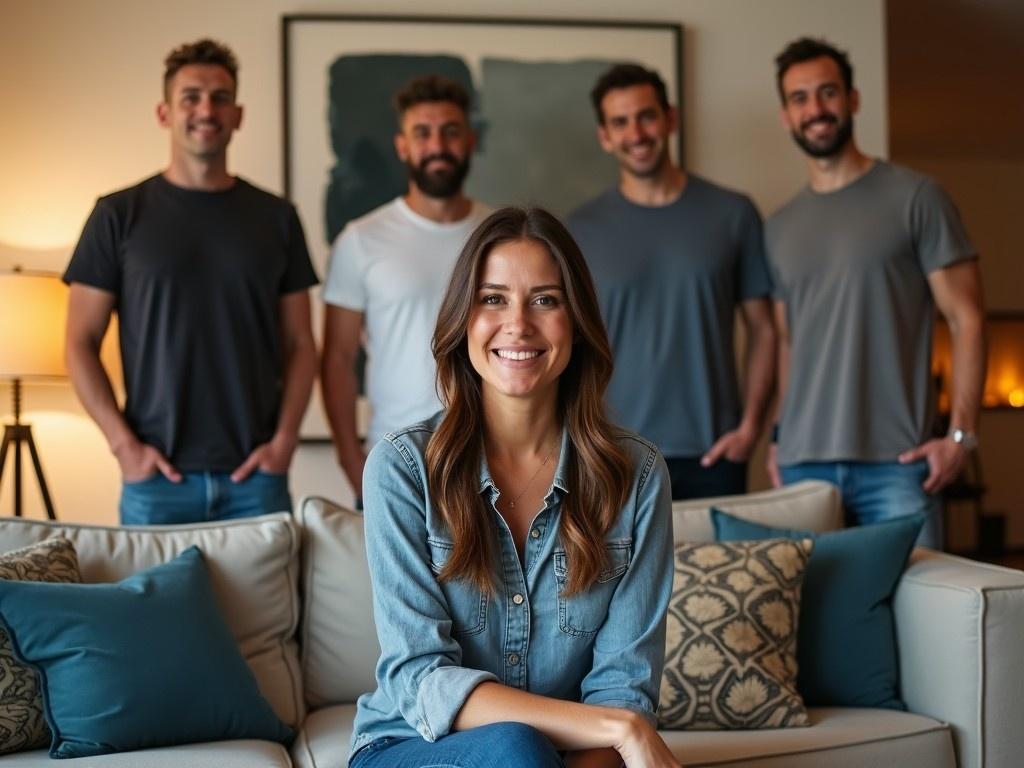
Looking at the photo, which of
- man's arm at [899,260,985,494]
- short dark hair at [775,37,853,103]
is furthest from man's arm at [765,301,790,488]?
short dark hair at [775,37,853,103]

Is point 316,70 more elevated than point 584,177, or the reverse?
point 316,70

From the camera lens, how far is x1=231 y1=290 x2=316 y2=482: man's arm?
10.7ft

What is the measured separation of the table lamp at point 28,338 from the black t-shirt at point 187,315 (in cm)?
60

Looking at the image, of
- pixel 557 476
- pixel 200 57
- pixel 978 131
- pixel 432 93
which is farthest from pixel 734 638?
pixel 978 131

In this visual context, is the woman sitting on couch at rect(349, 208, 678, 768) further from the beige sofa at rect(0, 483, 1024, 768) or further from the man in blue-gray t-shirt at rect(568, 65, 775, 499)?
the man in blue-gray t-shirt at rect(568, 65, 775, 499)

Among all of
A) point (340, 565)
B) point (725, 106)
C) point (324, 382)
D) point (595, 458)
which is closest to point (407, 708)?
point (595, 458)

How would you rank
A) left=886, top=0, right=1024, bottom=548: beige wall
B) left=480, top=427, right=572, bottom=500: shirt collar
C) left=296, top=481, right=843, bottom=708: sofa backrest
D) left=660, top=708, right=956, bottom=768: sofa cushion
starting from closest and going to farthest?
left=480, top=427, right=572, bottom=500: shirt collar, left=660, top=708, right=956, bottom=768: sofa cushion, left=296, top=481, right=843, bottom=708: sofa backrest, left=886, top=0, right=1024, bottom=548: beige wall

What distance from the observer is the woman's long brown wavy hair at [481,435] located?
200cm

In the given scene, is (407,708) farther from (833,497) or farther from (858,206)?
(858,206)

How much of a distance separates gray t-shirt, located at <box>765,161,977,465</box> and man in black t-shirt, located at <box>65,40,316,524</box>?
1.42m

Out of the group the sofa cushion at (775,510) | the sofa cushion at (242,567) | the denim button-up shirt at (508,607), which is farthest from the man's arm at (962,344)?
the sofa cushion at (242,567)

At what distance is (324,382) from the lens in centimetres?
362

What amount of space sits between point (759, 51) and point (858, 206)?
1.30m

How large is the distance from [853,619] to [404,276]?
1.52 meters
